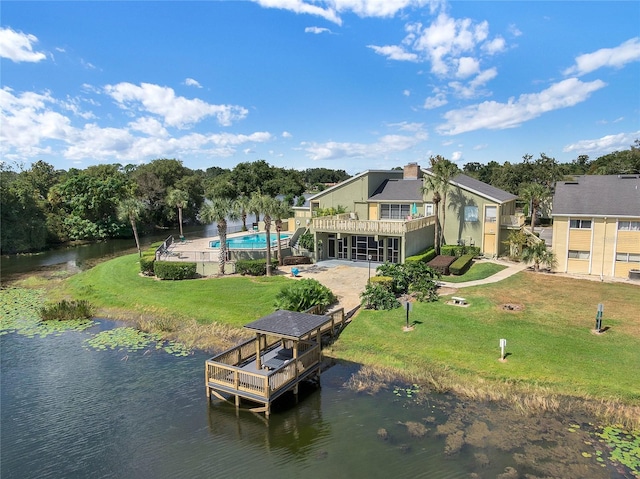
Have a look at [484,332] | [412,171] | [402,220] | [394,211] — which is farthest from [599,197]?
[484,332]

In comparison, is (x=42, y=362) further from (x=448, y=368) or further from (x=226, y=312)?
(x=448, y=368)

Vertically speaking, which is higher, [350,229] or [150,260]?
[350,229]

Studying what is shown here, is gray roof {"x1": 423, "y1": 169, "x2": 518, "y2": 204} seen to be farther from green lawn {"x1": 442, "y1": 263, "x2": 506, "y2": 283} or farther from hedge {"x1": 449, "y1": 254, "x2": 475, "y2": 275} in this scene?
green lawn {"x1": 442, "y1": 263, "x2": 506, "y2": 283}

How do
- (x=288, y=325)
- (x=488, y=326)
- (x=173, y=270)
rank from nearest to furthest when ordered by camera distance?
(x=288, y=325) → (x=488, y=326) → (x=173, y=270)

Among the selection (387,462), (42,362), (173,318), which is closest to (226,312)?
(173,318)

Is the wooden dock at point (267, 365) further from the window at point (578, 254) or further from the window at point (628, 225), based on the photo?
the window at point (628, 225)

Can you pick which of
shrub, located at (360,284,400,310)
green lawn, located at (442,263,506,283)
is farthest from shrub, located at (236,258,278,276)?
green lawn, located at (442,263,506,283)

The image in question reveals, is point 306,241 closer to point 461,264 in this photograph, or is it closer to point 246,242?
point 246,242
